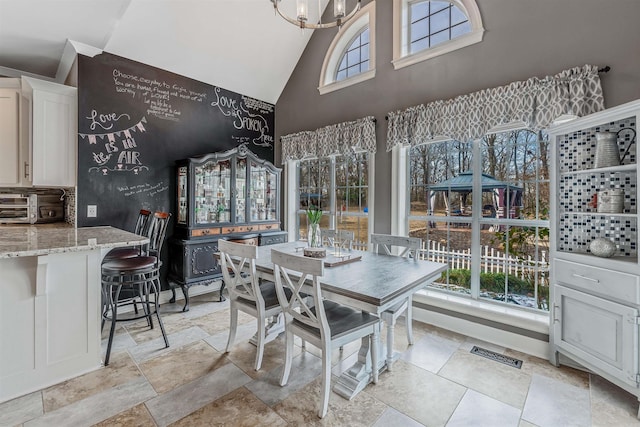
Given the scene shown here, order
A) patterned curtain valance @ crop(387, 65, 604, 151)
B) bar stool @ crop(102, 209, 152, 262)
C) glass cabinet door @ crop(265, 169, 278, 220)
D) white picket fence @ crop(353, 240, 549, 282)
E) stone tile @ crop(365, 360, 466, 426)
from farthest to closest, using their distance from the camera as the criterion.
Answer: glass cabinet door @ crop(265, 169, 278, 220)
bar stool @ crop(102, 209, 152, 262)
white picket fence @ crop(353, 240, 549, 282)
patterned curtain valance @ crop(387, 65, 604, 151)
stone tile @ crop(365, 360, 466, 426)

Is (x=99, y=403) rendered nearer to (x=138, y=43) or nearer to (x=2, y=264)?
(x=2, y=264)

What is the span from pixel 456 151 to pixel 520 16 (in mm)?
1232

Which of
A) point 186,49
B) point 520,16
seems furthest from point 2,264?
point 520,16

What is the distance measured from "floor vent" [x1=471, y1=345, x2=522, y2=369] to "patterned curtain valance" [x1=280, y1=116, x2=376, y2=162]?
226cm

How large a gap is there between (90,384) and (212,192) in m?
2.27

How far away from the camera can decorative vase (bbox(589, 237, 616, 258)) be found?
2.10 metres

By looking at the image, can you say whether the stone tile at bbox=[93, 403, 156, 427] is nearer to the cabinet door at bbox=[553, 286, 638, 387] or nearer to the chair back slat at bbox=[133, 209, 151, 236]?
the chair back slat at bbox=[133, 209, 151, 236]

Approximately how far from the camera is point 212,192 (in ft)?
12.6

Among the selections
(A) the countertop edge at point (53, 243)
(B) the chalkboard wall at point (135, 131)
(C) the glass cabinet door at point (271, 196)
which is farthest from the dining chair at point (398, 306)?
(B) the chalkboard wall at point (135, 131)

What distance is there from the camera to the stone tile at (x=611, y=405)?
5.90 feet

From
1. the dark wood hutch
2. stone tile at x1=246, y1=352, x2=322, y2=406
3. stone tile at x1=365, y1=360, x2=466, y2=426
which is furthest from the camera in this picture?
the dark wood hutch

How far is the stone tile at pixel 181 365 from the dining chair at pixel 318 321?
651mm

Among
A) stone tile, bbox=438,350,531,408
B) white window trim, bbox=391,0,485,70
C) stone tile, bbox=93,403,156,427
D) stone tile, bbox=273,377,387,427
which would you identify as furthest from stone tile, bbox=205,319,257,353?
white window trim, bbox=391,0,485,70

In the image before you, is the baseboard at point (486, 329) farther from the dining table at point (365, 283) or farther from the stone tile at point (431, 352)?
the dining table at point (365, 283)
